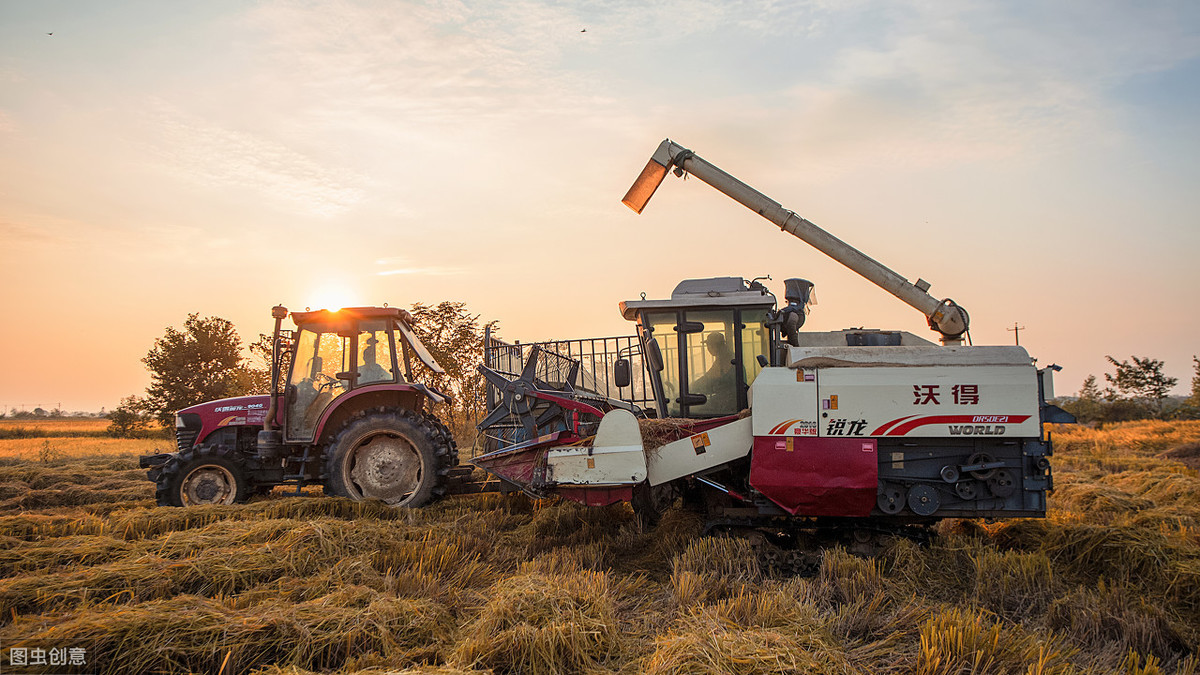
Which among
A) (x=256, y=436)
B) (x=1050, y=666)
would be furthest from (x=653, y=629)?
(x=256, y=436)

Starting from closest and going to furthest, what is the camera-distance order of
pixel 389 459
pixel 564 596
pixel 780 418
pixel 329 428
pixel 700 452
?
pixel 564 596 → pixel 780 418 → pixel 700 452 → pixel 389 459 → pixel 329 428

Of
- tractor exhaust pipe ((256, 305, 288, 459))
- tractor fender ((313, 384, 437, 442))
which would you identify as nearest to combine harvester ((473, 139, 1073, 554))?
tractor fender ((313, 384, 437, 442))

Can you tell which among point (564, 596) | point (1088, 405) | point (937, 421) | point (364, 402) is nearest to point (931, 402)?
point (937, 421)

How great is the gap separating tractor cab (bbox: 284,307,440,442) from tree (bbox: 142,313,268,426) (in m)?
17.6

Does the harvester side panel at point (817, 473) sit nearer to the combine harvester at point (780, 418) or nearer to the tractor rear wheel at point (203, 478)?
Result: the combine harvester at point (780, 418)

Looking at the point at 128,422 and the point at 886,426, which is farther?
the point at 128,422

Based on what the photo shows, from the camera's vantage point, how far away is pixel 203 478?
309 inches

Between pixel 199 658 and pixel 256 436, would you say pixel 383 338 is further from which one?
pixel 199 658

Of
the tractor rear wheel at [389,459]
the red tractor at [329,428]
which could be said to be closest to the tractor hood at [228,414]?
the red tractor at [329,428]

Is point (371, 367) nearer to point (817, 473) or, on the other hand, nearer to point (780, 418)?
point (780, 418)

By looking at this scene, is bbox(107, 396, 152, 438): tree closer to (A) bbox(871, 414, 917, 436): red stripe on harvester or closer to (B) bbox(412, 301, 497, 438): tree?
(B) bbox(412, 301, 497, 438): tree

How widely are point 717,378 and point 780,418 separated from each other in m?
1.13

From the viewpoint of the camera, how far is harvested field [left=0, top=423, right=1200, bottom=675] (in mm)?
3594

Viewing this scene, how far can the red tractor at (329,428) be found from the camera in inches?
298
